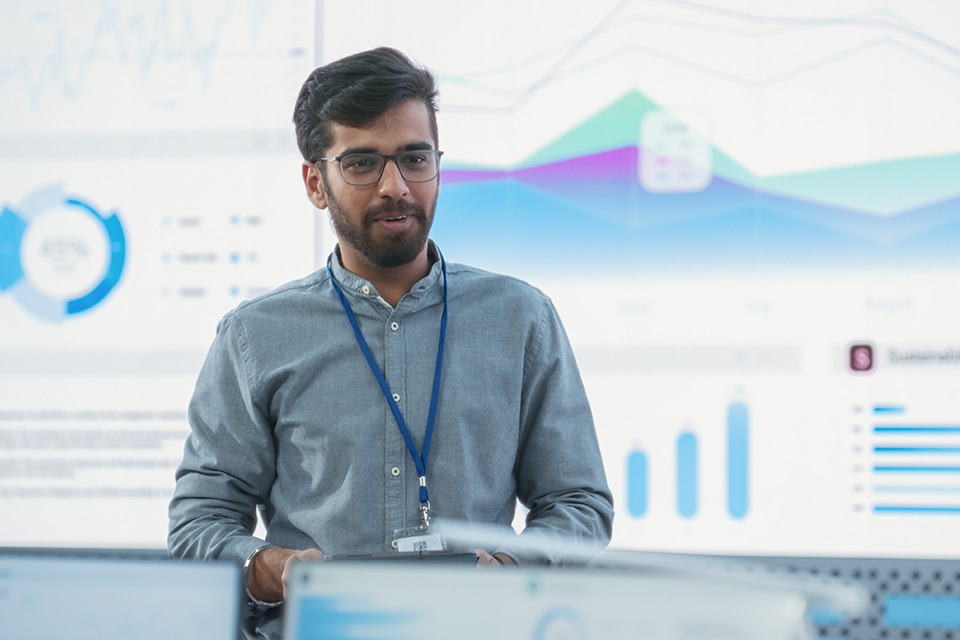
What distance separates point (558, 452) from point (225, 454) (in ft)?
1.64

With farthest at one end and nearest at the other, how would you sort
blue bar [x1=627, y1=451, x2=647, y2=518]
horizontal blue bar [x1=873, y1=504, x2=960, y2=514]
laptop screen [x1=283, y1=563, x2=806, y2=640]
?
blue bar [x1=627, y1=451, x2=647, y2=518] → horizontal blue bar [x1=873, y1=504, x2=960, y2=514] → laptop screen [x1=283, y1=563, x2=806, y2=640]

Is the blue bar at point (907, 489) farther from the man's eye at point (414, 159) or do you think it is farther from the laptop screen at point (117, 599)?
the laptop screen at point (117, 599)

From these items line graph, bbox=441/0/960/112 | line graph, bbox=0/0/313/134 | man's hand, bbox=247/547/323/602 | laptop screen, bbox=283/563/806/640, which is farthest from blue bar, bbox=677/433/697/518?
laptop screen, bbox=283/563/806/640

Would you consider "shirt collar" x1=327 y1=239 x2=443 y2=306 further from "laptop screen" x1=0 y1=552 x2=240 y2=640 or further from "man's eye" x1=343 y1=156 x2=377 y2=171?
"laptop screen" x1=0 y1=552 x2=240 y2=640

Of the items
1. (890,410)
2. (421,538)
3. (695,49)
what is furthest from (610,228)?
(421,538)

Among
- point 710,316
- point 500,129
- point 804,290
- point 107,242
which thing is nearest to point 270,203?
point 107,242

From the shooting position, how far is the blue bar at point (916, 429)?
1.89 metres

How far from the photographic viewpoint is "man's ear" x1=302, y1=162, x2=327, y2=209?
1.44 metres

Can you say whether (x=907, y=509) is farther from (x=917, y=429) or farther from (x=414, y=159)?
(x=414, y=159)

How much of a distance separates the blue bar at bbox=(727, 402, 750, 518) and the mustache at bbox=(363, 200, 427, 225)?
0.99m

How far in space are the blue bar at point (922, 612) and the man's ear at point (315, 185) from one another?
147 cm

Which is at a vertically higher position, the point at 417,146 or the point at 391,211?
the point at 417,146

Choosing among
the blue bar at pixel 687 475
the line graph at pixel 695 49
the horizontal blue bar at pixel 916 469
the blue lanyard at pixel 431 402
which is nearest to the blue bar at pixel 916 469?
the horizontal blue bar at pixel 916 469

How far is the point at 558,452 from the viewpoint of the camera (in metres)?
1.34
